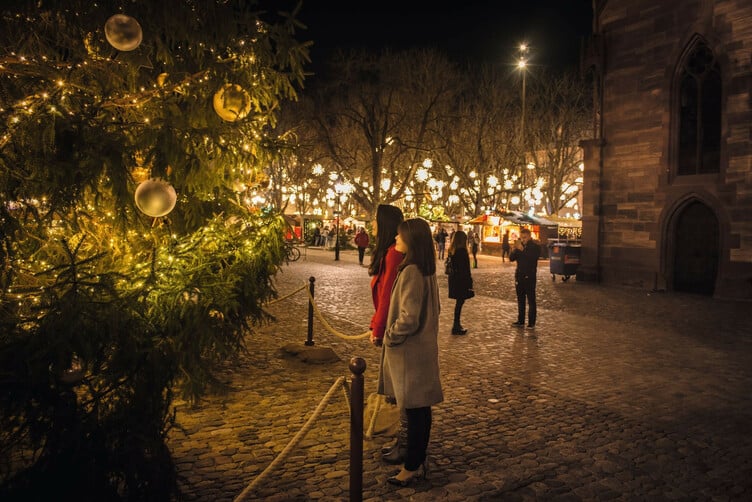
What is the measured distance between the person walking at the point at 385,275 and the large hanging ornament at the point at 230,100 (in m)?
1.37

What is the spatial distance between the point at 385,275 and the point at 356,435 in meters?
1.62

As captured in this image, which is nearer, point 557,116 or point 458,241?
point 458,241

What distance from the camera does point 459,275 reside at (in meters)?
10.3

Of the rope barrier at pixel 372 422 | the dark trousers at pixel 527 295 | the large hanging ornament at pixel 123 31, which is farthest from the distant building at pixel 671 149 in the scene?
the large hanging ornament at pixel 123 31

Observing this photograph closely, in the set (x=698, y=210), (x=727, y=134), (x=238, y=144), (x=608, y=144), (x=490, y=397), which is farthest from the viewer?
(x=608, y=144)

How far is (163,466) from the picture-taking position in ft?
12.7

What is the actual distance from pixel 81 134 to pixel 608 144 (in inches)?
752

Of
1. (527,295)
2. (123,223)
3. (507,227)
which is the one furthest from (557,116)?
(123,223)

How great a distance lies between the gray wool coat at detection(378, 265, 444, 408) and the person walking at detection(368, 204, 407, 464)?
304mm

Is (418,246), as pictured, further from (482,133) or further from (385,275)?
(482,133)

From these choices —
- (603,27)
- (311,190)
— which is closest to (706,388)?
(603,27)

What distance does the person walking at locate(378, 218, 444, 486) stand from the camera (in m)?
4.30

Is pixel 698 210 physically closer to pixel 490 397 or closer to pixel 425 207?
pixel 490 397

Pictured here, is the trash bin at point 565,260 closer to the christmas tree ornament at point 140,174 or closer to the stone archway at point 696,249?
the stone archway at point 696,249
